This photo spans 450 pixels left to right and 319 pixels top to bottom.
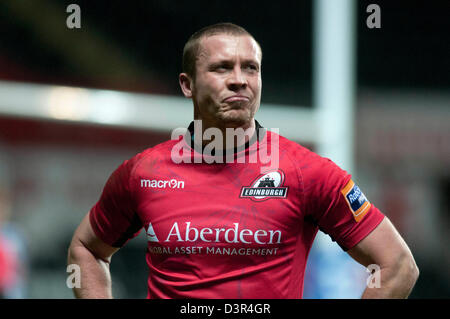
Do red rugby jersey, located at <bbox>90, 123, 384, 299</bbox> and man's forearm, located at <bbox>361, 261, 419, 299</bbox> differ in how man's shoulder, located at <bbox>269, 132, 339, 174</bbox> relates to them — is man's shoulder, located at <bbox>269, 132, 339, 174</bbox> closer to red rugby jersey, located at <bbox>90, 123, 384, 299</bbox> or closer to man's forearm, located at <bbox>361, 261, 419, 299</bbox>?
red rugby jersey, located at <bbox>90, 123, 384, 299</bbox>

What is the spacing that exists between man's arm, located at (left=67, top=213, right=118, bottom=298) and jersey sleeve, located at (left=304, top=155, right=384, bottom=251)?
2.88 ft

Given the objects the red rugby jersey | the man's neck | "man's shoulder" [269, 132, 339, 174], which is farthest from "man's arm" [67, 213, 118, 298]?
"man's shoulder" [269, 132, 339, 174]

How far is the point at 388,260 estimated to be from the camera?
1.97 m

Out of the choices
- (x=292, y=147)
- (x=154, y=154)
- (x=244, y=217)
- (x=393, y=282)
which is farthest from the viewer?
(x=154, y=154)

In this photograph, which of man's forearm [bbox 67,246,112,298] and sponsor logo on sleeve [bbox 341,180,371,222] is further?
man's forearm [bbox 67,246,112,298]

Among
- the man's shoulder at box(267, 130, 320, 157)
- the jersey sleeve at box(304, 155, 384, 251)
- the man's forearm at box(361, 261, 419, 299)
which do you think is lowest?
the man's forearm at box(361, 261, 419, 299)

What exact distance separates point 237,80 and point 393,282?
846 millimetres

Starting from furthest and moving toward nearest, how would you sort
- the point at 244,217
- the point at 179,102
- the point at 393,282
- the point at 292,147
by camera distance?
the point at 179,102 → the point at 292,147 → the point at 244,217 → the point at 393,282

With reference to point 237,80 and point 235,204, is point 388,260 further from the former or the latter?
point 237,80

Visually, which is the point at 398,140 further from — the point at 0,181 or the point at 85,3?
the point at 0,181

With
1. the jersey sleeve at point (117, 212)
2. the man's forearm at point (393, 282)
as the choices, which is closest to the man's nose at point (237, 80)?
the jersey sleeve at point (117, 212)

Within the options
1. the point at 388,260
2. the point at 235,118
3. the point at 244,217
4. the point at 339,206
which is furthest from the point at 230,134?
the point at 388,260

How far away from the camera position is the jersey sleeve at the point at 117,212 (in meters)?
2.30

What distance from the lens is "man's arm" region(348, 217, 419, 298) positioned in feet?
6.44
